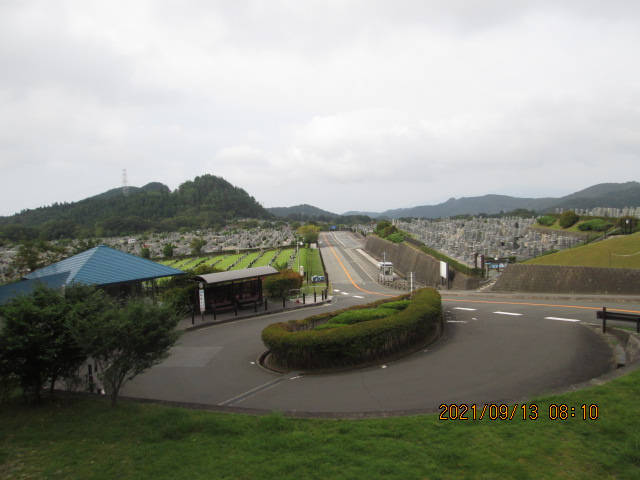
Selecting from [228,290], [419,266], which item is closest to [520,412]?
[228,290]

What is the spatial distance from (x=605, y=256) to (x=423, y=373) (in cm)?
1802

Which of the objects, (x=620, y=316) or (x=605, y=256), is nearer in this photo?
(x=620, y=316)

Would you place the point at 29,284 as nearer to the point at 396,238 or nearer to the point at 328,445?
the point at 328,445

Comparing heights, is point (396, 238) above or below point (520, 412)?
above

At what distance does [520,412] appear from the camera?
5734 mm

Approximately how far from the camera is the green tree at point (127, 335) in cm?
634

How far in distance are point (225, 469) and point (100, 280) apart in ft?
44.0

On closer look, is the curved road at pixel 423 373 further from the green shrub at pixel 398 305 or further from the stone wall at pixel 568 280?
the stone wall at pixel 568 280

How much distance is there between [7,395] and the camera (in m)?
6.78

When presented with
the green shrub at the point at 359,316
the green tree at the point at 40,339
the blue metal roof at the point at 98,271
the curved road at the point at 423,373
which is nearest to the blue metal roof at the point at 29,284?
the blue metal roof at the point at 98,271

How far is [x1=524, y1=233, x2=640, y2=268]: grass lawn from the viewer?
65.4 feet

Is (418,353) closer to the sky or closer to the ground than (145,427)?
closer to the ground

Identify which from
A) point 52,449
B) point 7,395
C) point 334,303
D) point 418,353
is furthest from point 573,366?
point 334,303

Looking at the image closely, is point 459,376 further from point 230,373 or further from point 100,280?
point 100,280
